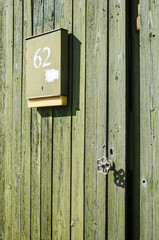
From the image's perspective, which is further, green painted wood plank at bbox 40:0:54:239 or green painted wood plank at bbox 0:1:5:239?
green painted wood plank at bbox 0:1:5:239

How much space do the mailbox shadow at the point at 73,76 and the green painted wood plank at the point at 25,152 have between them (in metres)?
0.50

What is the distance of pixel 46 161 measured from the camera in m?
2.60

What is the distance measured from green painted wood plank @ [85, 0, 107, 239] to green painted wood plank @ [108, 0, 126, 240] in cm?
5

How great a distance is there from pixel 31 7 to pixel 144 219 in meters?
1.84

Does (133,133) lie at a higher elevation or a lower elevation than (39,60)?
lower

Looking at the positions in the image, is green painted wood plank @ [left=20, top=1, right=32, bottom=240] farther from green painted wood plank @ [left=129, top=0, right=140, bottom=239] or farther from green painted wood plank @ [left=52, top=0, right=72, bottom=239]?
green painted wood plank @ [left=129, top=0, right=140, bottom=239]

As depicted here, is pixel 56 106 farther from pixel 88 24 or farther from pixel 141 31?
pixel 141 31

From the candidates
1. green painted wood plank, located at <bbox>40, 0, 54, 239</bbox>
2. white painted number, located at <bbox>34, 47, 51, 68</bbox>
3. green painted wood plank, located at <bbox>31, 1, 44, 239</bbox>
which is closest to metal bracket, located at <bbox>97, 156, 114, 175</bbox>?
green painted wood plank, located at <bbox>40, 0, 54, 239</bbox>

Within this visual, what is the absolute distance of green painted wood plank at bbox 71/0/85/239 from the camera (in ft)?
7.60

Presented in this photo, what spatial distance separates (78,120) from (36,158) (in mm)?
558

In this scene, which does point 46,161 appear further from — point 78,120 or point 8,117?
point 8,117

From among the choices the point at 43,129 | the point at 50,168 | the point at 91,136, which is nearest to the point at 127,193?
the point at 91,136

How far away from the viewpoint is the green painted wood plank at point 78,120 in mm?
2317

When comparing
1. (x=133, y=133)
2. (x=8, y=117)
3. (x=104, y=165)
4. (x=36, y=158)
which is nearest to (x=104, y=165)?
(x=104, y=165)
